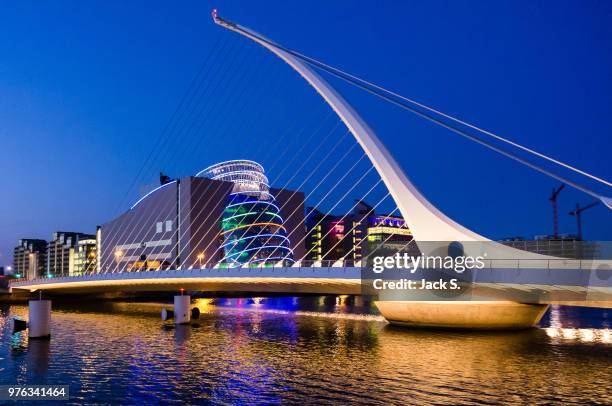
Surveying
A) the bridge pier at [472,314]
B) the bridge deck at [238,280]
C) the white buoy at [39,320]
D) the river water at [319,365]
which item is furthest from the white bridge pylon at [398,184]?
the white buoy at [39,320]

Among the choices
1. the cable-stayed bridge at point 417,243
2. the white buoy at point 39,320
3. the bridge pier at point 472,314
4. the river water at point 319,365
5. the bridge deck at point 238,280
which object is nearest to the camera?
the river water at point 319,365

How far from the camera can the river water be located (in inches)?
566

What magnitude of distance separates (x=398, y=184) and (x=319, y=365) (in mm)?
12559

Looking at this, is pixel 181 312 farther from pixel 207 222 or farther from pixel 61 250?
pixel 61 250

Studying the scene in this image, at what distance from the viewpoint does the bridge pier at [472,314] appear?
86.8 feet

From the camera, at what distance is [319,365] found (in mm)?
18562

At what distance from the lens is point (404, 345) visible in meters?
22.9

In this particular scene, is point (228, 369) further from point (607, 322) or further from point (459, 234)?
point (607, 322)

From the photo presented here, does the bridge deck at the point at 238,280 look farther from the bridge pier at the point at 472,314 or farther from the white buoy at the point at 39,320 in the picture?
the white buoy at the point at 39,320

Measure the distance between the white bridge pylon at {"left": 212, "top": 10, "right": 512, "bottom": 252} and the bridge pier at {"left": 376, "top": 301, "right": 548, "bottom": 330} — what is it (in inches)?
115

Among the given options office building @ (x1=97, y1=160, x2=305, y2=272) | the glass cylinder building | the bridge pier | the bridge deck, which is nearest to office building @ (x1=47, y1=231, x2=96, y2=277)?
office building @ (x1=97, y1=160, x2=305, y2=272)

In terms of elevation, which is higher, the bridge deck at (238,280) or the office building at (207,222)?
the office building at (207,222)

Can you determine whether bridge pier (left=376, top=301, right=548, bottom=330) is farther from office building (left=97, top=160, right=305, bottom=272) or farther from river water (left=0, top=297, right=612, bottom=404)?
office building (left=97, top=160, right=305, bottom=272)

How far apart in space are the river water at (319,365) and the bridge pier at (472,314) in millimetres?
624
